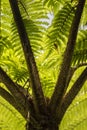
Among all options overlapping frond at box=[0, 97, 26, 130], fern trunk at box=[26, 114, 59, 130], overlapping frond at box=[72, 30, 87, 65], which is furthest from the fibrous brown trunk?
overlapping frond at box=[0, 97, 26, 130]

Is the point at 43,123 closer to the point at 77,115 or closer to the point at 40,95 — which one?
the point at 40,95

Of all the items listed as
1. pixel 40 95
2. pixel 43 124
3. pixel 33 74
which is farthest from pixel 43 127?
pixel 33 74

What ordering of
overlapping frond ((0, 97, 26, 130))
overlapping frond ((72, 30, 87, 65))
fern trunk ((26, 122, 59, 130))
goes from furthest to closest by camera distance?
overlapping frond ((0, 97, 26, 130)) < overlapping frond ((72, 30, 87, 65)) < fern trunk ((26, 122, 59, 130))

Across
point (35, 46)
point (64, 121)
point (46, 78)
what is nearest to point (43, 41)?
point (35, 46)

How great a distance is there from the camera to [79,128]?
3105 mm

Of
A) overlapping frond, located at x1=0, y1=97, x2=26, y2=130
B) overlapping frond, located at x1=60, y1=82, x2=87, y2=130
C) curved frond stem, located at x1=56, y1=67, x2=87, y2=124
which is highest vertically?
curved frond stem, located at x1=56, y1=67, x2=87, y2=124

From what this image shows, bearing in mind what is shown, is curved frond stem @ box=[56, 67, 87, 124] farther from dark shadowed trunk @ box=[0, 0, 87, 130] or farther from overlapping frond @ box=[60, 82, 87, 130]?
overlapping frond @ box=[60, 82, 87, 130]

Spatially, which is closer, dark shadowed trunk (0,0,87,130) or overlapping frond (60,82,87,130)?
dark shadowed trunk (0,0,87,130)

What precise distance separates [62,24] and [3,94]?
73 centimetres

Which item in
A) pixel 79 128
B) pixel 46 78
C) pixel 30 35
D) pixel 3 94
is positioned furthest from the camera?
pixel 79 128

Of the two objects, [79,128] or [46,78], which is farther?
[79,128]

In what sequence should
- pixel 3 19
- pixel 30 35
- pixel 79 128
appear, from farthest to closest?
pixel 79 128 → pixel 3 19 → pixel 30 35

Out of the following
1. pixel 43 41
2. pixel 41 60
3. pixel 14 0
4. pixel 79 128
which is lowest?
pixel 79 128

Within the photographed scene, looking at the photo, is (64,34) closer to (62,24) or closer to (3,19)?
(62,24)
